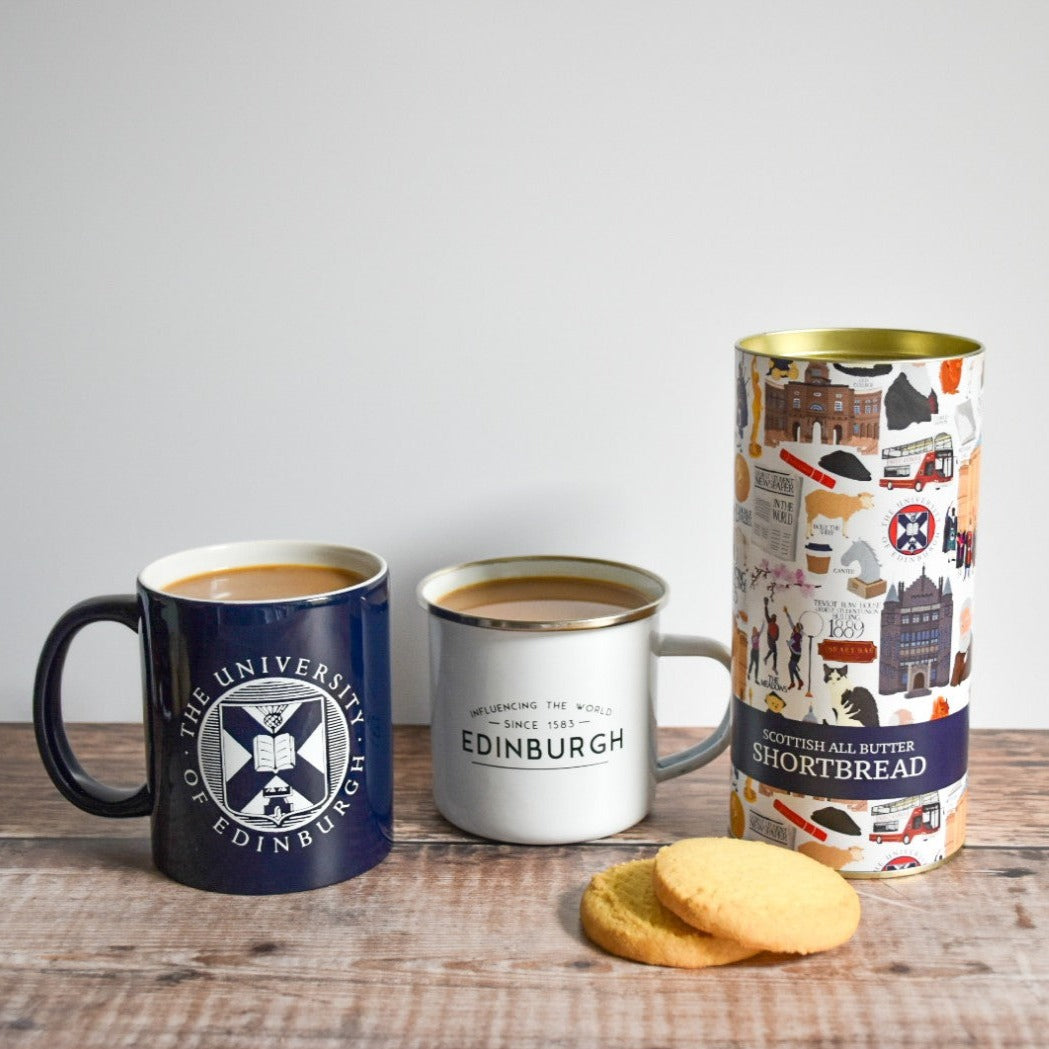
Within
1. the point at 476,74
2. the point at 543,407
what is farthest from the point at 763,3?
the point at 543,407

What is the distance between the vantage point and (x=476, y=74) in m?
0.87

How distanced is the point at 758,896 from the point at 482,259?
451 mm

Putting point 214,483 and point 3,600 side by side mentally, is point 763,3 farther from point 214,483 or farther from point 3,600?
point 3,600

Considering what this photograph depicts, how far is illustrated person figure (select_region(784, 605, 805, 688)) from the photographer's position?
28.2 inches

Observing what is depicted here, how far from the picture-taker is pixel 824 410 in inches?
26.7

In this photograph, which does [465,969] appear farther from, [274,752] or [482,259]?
[482,259]

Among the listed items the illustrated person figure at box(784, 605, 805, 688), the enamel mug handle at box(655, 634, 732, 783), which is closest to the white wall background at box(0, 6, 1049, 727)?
the enamel mug handle at box(655, 634, 732, 783)

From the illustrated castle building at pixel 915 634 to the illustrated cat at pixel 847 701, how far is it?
1cm

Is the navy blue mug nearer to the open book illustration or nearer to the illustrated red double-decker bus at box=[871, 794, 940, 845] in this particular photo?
the open book illustration

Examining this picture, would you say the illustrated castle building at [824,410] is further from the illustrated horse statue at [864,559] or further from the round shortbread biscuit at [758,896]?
the round shortbread biscuit at [758,896]

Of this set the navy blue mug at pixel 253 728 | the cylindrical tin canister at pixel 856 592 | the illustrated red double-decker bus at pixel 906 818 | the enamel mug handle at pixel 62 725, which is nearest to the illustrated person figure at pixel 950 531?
the cylindrical tin canister at pixel 856 592

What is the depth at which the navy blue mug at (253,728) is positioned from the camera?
2.29ft

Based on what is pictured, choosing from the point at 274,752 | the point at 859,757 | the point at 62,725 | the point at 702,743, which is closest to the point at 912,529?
the point at 859,757

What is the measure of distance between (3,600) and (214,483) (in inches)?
7.2
